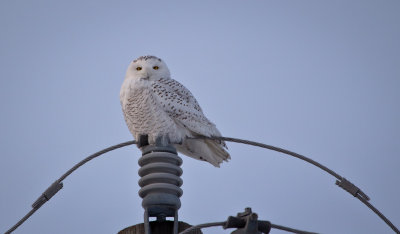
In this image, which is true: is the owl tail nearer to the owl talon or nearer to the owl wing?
the owl wing

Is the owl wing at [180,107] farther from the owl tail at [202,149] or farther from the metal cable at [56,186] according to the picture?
the metal cable at [56,186]

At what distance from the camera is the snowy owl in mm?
5492

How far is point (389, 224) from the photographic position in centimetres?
327

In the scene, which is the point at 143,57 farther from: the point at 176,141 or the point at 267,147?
the point at 267,147

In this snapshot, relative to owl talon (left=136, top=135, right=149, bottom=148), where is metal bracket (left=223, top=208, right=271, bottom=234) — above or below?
below

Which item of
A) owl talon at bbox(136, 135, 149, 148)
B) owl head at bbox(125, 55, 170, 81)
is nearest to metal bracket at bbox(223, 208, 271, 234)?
owl talon at bbox(136, 135, 149, 148)

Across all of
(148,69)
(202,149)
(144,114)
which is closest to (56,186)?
(144,114)

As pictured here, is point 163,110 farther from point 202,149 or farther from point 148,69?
point 148,69

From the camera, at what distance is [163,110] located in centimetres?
563

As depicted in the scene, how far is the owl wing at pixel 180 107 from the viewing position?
556cm

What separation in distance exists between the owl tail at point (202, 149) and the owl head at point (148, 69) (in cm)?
74

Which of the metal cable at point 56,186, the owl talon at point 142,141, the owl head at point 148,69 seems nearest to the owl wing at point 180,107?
the owl head at point 148,69

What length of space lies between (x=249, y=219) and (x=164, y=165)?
0.91 meters

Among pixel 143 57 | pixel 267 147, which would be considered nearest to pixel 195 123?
pixel 143 57
